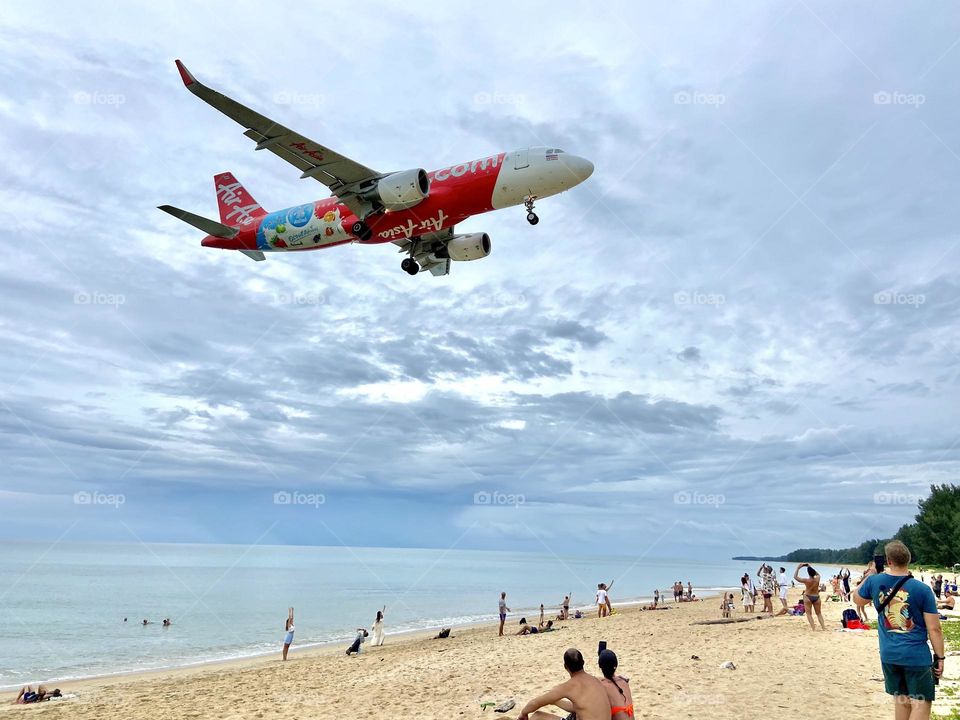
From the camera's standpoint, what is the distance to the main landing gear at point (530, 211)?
61.5 feet

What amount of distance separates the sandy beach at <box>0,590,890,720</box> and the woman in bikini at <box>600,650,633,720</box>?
166 inches

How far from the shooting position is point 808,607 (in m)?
19.4

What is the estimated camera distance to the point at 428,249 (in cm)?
2400

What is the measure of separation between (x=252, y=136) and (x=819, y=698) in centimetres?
1931

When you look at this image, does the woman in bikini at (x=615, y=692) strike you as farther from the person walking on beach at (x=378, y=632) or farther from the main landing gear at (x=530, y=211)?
the person walking on beach at (x=378, y=632)

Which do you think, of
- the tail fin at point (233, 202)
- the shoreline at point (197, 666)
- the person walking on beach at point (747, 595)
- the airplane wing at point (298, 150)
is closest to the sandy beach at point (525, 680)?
the shoreline at point (197, 666)

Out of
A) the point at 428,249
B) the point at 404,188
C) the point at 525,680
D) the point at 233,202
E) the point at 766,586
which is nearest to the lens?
the point at 525,680

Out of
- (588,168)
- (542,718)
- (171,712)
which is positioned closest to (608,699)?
(542,718)

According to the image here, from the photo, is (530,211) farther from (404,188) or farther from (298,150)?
(298,150)

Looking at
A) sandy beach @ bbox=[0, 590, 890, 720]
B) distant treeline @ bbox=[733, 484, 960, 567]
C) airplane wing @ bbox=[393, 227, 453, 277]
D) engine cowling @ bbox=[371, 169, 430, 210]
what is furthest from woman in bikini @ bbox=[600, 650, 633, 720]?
distant treeline @ bbox=[733, 484, 960, 567]

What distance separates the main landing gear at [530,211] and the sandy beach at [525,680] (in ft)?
38.4

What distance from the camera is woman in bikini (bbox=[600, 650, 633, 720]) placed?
22.5 ft

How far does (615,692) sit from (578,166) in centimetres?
1518

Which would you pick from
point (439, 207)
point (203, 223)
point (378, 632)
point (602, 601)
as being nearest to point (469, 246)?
point (439, 207)
